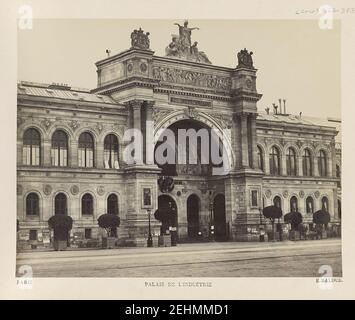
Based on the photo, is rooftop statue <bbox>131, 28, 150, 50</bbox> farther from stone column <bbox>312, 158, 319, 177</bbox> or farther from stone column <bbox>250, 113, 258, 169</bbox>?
stone column <bbox>312, 158, 319, 177</bbox>

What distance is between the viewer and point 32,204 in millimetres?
17094

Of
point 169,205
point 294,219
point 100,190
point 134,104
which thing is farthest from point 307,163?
point 100,190

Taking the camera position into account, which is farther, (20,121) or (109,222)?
(109,222)

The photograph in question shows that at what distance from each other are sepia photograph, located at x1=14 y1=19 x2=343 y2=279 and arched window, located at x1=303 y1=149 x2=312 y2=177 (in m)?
0.05

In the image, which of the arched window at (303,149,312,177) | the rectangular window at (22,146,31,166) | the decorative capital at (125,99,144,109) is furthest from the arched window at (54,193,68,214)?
the arched window at (303,149,312,177)

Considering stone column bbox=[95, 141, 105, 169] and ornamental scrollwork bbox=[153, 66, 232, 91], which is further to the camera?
ornamental scrollwork bbox=[153, 66, 232, 91]

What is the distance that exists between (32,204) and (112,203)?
4.61m

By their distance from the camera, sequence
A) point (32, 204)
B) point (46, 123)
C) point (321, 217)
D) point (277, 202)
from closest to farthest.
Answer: point (32, 204)
point (321, 217)
point (46, 123)
point (277, 202)

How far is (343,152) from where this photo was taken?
14930 mm

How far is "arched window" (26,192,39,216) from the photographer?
16438 mm

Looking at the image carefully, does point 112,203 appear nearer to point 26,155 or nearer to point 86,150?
point 86,150

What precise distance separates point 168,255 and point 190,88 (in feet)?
21.9
